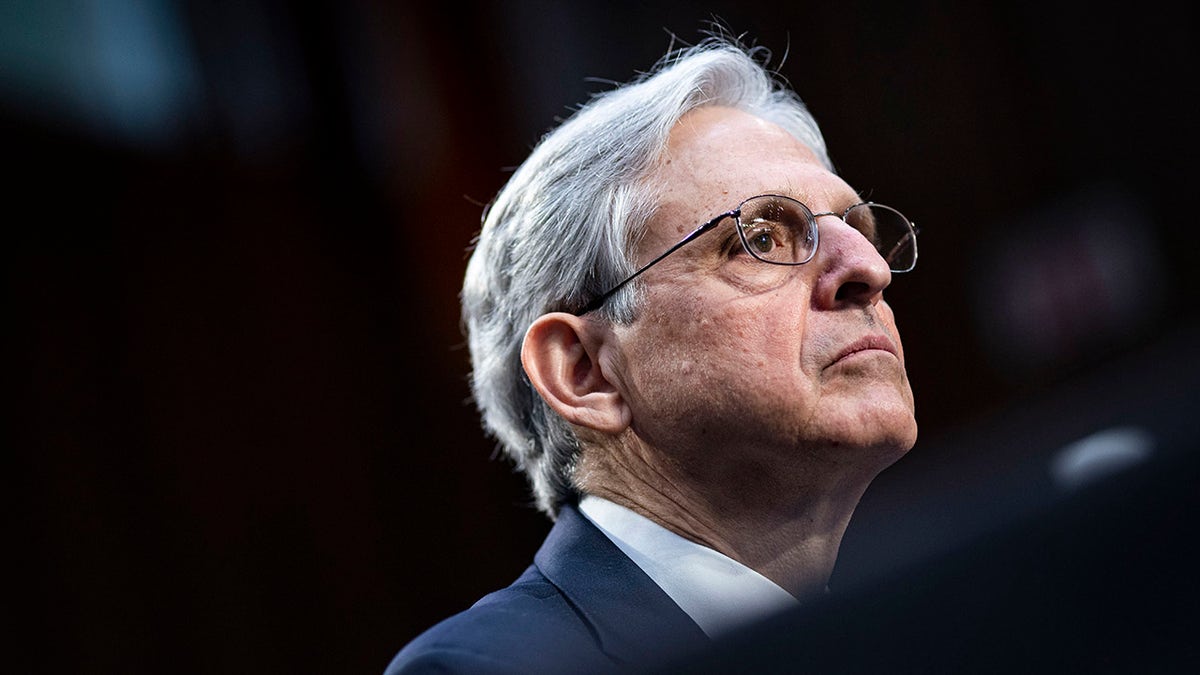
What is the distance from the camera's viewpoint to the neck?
4.96ft

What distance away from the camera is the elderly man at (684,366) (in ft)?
4.69

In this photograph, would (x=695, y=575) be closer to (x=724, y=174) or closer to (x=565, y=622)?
(x=565, y=622)

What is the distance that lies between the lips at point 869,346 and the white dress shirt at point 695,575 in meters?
0.32

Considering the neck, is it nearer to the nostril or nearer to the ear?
the ear

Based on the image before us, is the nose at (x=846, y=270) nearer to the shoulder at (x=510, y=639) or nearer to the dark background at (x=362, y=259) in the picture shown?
the shoulder at (x=510, y=639)

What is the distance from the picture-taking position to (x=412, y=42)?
163 inches

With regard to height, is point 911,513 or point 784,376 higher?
point 911,513

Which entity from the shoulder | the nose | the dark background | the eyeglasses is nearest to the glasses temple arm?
the eyeglasses

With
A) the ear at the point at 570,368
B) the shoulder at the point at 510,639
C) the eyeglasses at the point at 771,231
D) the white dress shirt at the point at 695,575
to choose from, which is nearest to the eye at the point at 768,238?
the eyeglasses at the point at 771,231

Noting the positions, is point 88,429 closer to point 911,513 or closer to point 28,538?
point 28,538

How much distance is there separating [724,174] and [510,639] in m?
0.72

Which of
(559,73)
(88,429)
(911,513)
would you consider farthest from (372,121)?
(911,513)

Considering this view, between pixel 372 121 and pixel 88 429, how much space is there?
1449mm

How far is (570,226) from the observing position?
1656 mm
